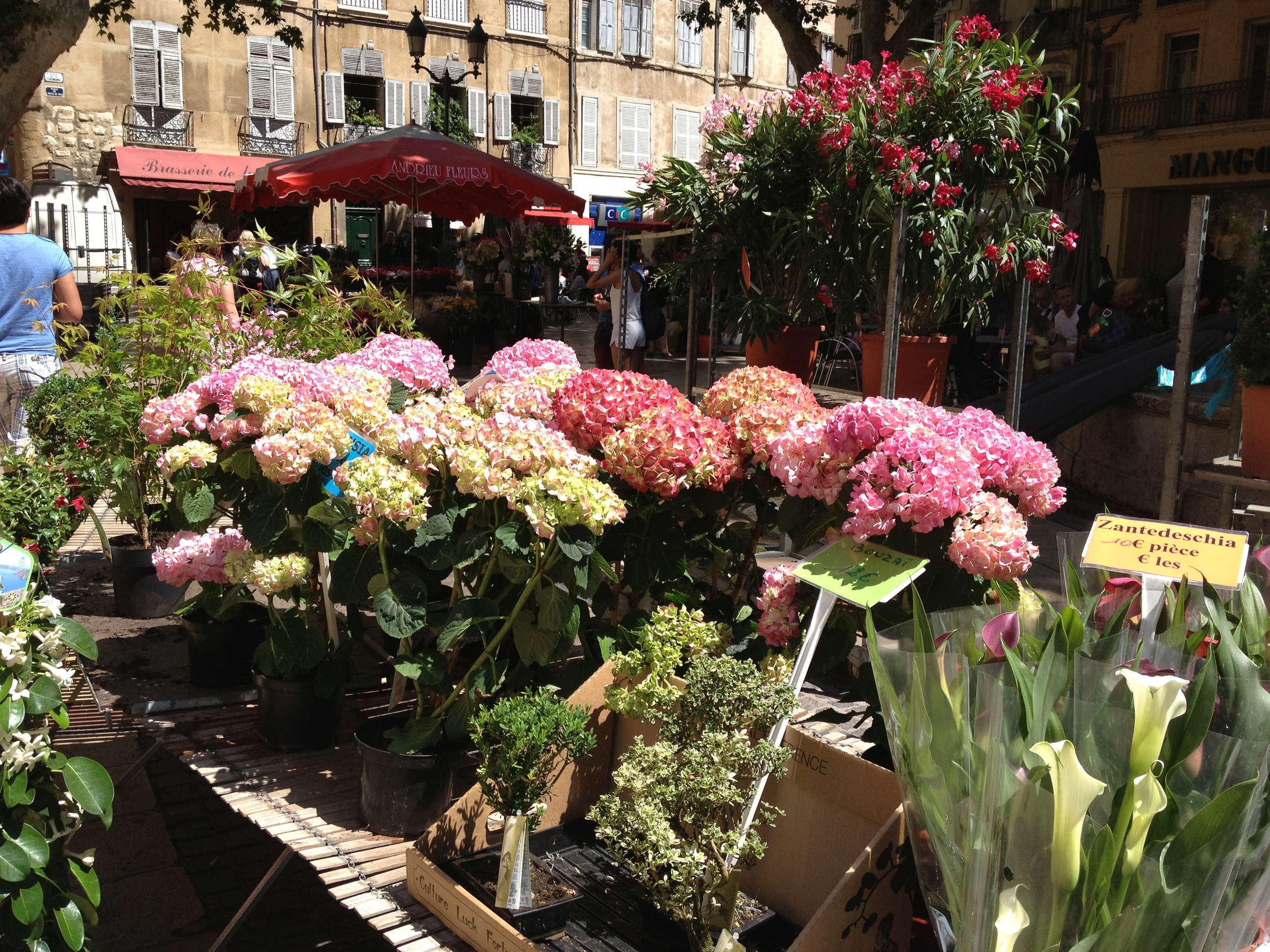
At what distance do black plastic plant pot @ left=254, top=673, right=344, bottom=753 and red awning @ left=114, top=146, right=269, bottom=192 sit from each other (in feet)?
81.1

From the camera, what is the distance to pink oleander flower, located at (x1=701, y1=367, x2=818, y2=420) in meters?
2.58

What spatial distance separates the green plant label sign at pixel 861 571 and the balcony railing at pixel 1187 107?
2260 cm

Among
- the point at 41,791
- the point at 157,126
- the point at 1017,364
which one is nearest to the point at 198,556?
the point at 41,791

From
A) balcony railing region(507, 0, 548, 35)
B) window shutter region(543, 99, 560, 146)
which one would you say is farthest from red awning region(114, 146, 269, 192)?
balcony railing region(507, 0, 548, 35)

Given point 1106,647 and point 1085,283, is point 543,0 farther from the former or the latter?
point 1106,647

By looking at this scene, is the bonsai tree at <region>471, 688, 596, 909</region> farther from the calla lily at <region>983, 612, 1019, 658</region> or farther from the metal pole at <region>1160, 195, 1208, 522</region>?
the metal pole at <region>1160, 195, 1208, 522</region>

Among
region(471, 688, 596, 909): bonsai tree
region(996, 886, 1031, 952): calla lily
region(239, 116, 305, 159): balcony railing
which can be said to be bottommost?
region(471, 688, 596, 909): bonsai tree

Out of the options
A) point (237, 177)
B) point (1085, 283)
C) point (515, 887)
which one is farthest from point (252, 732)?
point (237, 177)

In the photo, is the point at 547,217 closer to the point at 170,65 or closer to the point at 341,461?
the point at 170,65

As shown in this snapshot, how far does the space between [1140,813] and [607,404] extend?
4.82 ft

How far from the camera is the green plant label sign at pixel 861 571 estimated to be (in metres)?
1.92

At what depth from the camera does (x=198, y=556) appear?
3.05 meters

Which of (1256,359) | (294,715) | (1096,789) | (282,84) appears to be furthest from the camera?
(282,84)

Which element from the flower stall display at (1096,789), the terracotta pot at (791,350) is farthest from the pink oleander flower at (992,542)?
the terracotta pot at (791,350)
